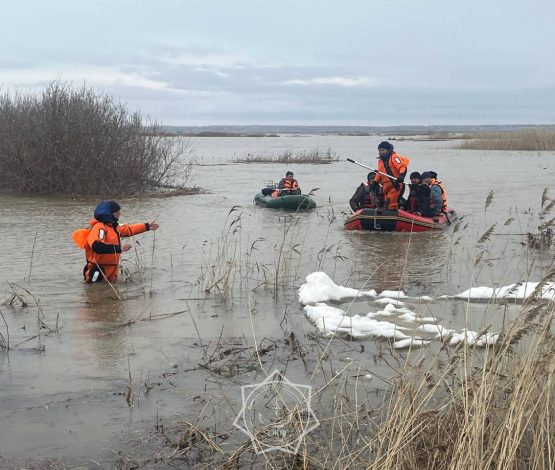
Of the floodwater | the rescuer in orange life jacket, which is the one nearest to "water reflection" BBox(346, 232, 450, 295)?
the floodwater

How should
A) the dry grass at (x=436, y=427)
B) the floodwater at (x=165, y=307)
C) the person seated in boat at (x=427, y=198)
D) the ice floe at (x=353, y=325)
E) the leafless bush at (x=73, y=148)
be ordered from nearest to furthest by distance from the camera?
the dry grass at (x=436, y=427) < the floodwater at (x=165, y=307) < the ice floe at (x=353, y=325) < the person seated in boat at (x=427, y=198) < the leafless bush at (x=73, y=148)

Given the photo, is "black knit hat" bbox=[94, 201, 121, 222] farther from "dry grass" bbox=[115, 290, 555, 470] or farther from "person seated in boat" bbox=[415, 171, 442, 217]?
"person seated in boat" bbox=[415, 171, 442, 217]

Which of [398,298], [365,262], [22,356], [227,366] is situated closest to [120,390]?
[227,366]

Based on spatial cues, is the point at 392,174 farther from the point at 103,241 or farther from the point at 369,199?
the point at 103,241

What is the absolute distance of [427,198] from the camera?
46.2 ft

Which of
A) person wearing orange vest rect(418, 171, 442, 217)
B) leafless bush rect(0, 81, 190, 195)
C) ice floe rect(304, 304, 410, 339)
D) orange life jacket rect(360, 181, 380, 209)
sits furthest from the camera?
leafless bush rect(0, 81, 190, 195)

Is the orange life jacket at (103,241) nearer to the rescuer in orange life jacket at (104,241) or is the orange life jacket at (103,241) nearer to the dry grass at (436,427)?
the rescuer in orange life jacket at (104,241)

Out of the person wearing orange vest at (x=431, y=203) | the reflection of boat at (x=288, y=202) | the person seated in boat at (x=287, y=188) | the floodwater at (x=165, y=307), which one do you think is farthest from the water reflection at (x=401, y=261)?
the person seated in boat at (x=287, y=188)

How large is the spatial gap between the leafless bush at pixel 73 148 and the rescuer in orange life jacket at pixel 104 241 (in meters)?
12.6

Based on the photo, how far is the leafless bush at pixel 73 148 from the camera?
20.7m

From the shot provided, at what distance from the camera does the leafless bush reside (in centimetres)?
2069

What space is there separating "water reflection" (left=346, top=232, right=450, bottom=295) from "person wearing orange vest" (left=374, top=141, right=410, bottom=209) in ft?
2.90

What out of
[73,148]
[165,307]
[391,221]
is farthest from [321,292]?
[73,148]

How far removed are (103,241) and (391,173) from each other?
6901 millimetres
